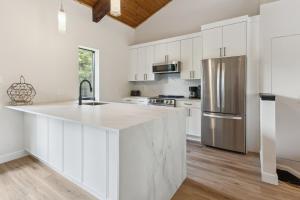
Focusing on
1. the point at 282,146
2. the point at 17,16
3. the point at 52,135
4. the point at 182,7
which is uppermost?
the point at 182,7

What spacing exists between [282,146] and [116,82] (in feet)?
12.8

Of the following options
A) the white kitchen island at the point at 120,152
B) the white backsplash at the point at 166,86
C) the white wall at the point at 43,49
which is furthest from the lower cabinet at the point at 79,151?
the white backsplash at the point at 166,86

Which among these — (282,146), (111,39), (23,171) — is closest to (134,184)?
(23,171)

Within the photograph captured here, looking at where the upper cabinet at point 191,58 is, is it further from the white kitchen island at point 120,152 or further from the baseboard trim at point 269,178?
the baseboard trim at point 269,178

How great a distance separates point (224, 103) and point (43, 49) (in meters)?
3.44

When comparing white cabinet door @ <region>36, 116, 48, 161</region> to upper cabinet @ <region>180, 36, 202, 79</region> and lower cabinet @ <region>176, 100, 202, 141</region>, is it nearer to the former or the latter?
lower cabinet @ <region>176, 100, 202, 141</region>

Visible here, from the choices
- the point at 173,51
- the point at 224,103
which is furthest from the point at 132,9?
the point at 224,103

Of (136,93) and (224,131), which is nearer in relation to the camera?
(224,131)

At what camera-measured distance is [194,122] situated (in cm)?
371

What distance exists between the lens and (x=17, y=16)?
2.84 m

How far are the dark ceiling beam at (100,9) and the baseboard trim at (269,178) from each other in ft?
13.2

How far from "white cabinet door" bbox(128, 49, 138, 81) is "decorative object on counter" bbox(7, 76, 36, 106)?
8.58ft

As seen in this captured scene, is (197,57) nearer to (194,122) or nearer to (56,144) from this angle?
(194,122)

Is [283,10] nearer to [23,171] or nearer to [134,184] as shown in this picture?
[134,184]
